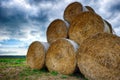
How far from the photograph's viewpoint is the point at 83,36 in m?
6.60

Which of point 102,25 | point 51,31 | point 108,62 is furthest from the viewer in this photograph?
point 51,31

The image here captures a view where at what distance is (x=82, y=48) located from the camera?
5938 mm

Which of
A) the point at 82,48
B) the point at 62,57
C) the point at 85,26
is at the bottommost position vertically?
the point at 62,57

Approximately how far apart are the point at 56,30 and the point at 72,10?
3.58ft

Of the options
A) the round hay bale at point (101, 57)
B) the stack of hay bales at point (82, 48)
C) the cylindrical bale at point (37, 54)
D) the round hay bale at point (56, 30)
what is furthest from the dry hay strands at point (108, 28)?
the cylindrical bale at point (37, 54)

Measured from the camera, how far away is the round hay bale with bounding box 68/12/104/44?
248 inches

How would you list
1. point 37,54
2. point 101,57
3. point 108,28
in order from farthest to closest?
point 37,54 < point 108,28 < point 101,57

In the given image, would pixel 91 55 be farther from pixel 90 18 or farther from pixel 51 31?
pixel 51 31

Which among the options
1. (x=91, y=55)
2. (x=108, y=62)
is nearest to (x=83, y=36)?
(x=91, y=55)

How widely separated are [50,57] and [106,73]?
2403 millimetres

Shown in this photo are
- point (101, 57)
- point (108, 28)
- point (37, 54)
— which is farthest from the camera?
point (37, 54)

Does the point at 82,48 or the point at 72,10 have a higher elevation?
the point at 72,10

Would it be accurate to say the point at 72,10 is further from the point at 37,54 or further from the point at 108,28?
the point at 37,54

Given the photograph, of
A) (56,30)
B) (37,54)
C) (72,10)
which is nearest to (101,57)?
(56,30)
